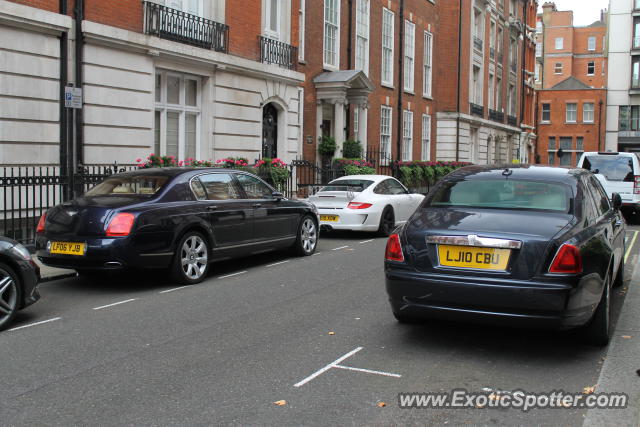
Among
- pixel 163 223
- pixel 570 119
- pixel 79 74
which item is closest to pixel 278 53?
pixel 79 74

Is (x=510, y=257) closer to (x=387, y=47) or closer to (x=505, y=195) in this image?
(x=505, y=195)

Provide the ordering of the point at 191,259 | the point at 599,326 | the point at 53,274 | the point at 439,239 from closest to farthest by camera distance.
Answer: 1. the point at 439,239
2. the point at 599,326
3. the point at 191,259
4. the point at 53,274

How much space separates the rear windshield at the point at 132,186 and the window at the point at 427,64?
26.6m

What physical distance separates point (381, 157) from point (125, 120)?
1535cm

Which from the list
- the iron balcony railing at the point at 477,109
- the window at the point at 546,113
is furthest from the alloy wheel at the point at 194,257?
the window at the point at 546,113

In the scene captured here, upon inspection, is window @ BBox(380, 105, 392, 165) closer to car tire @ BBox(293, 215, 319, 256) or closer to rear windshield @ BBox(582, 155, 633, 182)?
rear windshield @ BBox(582, 155, 633, 182)

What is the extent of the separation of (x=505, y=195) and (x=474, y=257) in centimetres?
113

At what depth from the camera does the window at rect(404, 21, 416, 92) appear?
103 ft

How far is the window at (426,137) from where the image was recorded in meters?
34.4

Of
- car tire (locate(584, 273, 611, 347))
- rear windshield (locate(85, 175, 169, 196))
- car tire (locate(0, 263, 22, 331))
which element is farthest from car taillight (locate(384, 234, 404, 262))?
rear windshield (locate(85, 175, 169, 196))

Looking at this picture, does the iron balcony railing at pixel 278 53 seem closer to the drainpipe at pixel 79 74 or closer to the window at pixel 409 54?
the drainpipe at pixel 79 74

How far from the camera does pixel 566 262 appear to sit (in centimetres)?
504

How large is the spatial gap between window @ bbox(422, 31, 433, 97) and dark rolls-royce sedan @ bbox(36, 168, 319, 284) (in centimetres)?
2531

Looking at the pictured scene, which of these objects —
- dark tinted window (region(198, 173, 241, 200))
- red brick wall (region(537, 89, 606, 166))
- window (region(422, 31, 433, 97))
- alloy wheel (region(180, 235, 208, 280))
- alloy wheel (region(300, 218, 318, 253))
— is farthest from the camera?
red brick wall (region(537, 89, 606, 166))
